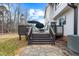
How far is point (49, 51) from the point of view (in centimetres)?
446

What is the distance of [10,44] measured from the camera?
4559 millimetres

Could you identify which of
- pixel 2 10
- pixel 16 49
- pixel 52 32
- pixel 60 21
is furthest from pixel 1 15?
pixel 60 21

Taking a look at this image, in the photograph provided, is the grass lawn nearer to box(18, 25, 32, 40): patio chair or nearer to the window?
box(18, 25, 32, 40): patio chair

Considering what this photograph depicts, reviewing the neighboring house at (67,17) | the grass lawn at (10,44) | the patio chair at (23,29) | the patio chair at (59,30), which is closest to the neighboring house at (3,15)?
Answer: the grass lawn at (10,44)

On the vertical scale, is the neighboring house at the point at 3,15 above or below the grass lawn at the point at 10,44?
above

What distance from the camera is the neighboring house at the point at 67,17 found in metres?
4.72

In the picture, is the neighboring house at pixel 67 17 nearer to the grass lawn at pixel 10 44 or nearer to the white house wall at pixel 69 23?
the white house wall at pixel 69 23

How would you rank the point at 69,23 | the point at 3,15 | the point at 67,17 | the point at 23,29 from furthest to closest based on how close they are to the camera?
the point at 67,17 → the point at 69,23 → the point at 23,29 → the point at 3,15

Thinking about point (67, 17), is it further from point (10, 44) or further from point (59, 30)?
point (10, 44)

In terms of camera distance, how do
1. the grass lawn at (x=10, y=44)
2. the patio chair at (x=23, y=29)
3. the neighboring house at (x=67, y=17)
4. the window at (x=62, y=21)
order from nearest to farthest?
1. the grass lawn at (x=10, y=44)
2. the patio chair at (x=23, y=29)
3. the neighboring house at (x=67, y=17)
4. the window at (x=62, y=21)

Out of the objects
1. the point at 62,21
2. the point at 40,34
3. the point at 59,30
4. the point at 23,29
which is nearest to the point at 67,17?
the point at 62,21

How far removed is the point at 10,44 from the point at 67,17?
178cm

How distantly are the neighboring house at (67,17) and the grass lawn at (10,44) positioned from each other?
34.0 inches

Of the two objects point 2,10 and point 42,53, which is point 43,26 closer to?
point 42,53
